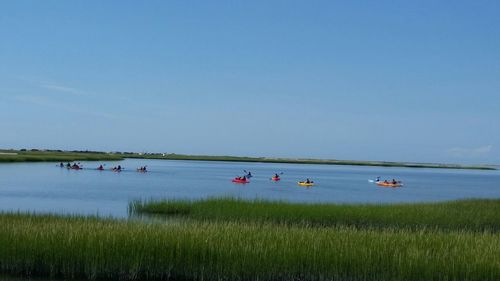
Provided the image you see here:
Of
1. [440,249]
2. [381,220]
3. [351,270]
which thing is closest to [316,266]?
[351,270]

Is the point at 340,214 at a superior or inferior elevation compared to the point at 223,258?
superior

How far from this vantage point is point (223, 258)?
490 inches

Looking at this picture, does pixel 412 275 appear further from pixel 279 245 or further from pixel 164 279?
pixel 164 279

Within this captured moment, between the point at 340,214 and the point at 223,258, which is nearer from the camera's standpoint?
the point at 223,258

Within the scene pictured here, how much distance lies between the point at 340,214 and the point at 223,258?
10.6m

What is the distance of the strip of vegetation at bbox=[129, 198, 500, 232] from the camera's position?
2183 centimetres

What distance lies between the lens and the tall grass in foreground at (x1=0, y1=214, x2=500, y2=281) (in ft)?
39.9

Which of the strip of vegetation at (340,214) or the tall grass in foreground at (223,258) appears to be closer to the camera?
the tall grass in foreground at (223,258)

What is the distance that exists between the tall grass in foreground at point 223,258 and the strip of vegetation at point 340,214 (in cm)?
797

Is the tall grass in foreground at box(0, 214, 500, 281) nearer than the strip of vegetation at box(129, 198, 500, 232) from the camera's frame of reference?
Yes

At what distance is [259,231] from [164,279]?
115 inches

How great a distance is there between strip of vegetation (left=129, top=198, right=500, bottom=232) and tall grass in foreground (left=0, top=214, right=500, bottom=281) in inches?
314

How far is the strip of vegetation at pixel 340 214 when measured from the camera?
21.8m

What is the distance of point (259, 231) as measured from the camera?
14.7 m
